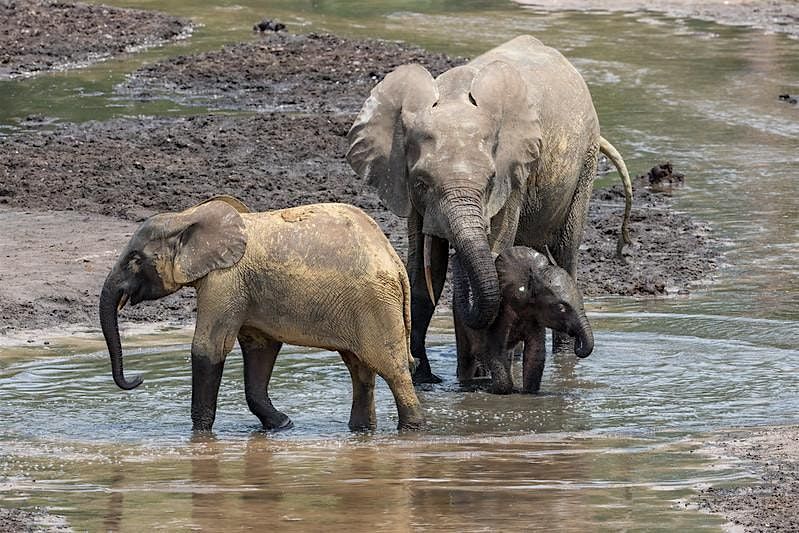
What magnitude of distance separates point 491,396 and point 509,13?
2071cm

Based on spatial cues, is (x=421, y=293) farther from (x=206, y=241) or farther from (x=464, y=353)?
(x=206, y=241)

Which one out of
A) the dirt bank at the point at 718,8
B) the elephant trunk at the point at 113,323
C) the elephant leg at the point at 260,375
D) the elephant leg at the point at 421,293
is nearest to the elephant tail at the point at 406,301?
the elephant leg at the point at 260,375

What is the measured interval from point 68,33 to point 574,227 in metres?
16.1

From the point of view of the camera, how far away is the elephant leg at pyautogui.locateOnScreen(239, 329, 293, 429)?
934cm

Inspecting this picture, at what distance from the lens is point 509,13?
3034 centimetres

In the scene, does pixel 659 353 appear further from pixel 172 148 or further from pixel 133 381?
pixel 172 148

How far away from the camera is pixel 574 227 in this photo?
1180 cm

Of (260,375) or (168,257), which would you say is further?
(260,375)

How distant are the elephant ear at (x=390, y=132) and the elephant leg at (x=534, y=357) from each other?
103 centimetres

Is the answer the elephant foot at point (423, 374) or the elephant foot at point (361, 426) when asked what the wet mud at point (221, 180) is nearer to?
the elephant foot at point (423, 374)

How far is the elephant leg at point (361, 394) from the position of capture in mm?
9344

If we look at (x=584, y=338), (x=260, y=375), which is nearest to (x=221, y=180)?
(x=584, y=338)

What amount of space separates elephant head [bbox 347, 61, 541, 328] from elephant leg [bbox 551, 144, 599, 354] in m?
1.49

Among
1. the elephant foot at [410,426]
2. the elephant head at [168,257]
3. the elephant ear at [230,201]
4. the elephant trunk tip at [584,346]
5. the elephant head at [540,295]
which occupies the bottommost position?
the elephant foot at [410,426]
